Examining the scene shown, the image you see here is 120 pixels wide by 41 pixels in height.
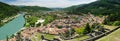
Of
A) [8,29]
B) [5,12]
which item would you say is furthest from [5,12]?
[8,29]

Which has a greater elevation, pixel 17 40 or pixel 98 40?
pixel 98 40

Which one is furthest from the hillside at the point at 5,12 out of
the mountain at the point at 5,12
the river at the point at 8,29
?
the river at the point at 8,29

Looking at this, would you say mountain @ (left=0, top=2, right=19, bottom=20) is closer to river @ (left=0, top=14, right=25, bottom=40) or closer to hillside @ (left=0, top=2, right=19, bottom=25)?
hillside @ (left=0, top=2, right=19, bottom=25)

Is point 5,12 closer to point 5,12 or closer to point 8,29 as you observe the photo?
point 5,12

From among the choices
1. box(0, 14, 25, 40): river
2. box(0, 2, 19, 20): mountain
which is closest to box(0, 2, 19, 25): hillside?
box(0, 2, 19, 20): mountain

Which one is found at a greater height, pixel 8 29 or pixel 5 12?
pixel 8 29

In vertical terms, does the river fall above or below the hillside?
above

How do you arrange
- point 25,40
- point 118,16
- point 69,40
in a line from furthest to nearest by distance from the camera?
point 118,16 → point 25,40 → point 69,40

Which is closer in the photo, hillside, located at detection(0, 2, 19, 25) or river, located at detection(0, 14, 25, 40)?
river, located at detection(0, 14, 25, 40)

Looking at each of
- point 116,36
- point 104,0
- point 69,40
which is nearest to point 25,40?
point 69,40

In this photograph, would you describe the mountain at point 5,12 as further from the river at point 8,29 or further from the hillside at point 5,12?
the river at point 8,29

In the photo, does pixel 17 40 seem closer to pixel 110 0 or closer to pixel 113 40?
pixel 113 40
